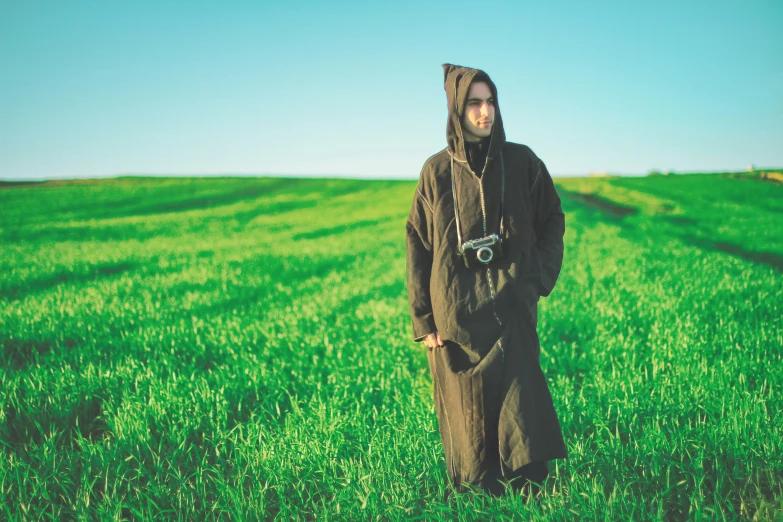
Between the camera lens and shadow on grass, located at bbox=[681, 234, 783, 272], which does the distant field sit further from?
the camera lens

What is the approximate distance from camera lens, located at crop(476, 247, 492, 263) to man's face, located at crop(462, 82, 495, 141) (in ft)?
1.78

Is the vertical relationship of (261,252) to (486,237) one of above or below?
below

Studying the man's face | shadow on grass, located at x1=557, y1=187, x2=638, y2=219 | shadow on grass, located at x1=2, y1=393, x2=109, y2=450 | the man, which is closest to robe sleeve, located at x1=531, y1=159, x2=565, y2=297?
the man

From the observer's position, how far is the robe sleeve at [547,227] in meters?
2.27

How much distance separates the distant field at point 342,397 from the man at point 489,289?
0.23m

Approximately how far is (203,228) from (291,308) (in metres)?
19.4

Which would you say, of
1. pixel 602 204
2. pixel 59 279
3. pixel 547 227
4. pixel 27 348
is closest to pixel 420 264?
pixel 547 227

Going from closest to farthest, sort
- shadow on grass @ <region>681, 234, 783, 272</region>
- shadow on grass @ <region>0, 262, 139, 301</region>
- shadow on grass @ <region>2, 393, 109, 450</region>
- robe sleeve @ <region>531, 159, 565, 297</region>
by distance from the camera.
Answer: robe sleeve @ <region>531, 159, 565, 297</region>, shadow on grass @ <region>2, 393, 109, 450</region>, shadow on grass @ <region>0, 262, 139, 301</region>, shadow on grass @ <region>681, 234, 783, 272</region>

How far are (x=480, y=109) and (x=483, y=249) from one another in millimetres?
639

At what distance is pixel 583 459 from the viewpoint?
101 inches

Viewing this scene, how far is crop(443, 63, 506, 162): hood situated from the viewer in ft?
7.08

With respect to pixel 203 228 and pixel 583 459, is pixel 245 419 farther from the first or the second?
pixel 203 228

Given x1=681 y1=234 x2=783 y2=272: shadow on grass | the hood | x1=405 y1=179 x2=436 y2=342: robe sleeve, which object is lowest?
x1=681 y1=234 x2=783 y2=272: shadow on grass

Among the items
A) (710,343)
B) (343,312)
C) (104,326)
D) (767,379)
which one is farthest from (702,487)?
(104,326)
